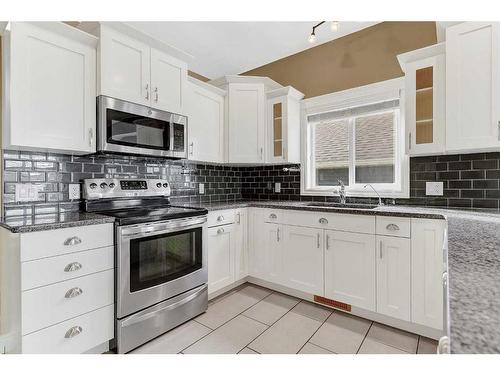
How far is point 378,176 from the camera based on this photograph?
2.75 meters

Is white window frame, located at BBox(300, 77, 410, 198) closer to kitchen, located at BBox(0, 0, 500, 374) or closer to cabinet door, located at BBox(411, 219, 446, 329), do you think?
kitchen, located at BBox(0, 0, 500, 374)

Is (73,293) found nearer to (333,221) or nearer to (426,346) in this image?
(333,221)

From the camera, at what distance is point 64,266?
153cm

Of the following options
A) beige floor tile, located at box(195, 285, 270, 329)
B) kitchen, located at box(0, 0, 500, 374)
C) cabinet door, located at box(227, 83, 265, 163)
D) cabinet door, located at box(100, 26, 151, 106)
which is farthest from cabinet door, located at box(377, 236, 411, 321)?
cabinet door, located at box(100, 26, 151, 106)

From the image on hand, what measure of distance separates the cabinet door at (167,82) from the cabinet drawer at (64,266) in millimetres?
1341

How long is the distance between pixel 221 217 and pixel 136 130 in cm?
112

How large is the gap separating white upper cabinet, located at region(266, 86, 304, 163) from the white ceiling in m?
0.55

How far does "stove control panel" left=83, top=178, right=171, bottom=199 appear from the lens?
2098 millimetres

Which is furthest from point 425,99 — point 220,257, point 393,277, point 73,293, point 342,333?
point 73,293

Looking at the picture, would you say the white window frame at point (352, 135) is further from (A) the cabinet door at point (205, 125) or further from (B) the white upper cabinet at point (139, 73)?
(B) the white upper cabinet at point (139, 73)

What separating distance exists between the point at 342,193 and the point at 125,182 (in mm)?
2215

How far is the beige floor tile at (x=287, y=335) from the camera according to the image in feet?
5.92
